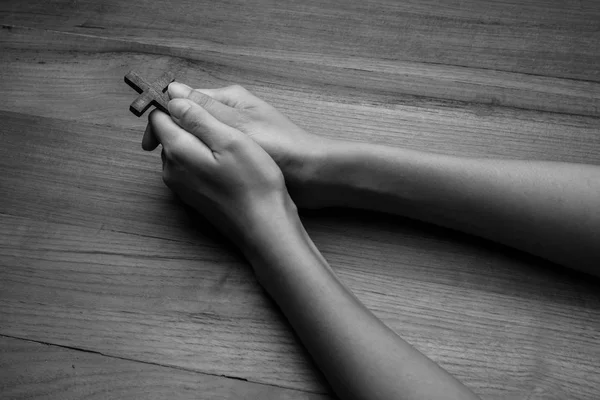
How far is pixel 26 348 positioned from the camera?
683mm

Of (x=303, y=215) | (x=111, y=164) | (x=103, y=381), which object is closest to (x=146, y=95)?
(x=111, y=164)

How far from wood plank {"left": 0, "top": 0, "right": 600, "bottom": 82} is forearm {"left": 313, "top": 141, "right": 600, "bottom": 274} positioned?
1.01 ft

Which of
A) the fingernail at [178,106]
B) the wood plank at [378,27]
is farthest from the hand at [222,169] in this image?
the wood plank at [378,27]

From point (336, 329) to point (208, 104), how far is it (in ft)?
1.18

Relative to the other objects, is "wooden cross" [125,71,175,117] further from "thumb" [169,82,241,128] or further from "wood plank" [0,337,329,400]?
"wood plank" [0,337,329,400]

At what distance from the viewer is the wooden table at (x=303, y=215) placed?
667 millimetres

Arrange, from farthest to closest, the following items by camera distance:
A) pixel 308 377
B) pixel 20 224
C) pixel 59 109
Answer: pixel 59 109, pixel 20 224, pixel 308 377

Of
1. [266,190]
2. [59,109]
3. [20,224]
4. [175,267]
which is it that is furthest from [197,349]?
[59,109]

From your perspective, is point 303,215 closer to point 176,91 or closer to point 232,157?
point 232,157

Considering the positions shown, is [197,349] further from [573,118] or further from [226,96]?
[573,118]

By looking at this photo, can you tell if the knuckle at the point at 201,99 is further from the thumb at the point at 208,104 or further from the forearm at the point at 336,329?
the forearm at the point at 336,329

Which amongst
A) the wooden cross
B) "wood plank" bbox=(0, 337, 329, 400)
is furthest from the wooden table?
the wooden cross

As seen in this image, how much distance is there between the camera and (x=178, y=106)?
0.70m

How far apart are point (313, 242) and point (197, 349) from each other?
21cm
